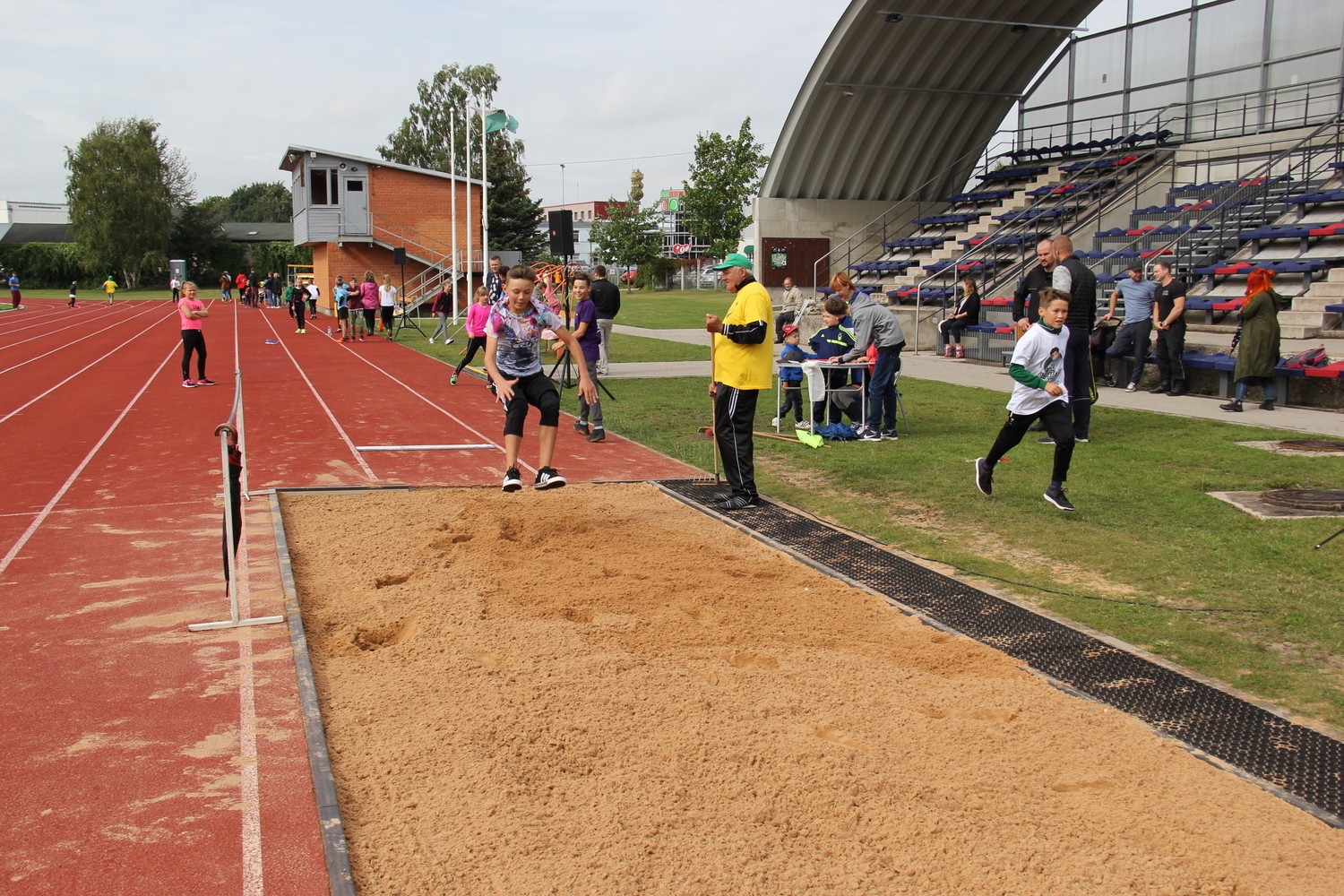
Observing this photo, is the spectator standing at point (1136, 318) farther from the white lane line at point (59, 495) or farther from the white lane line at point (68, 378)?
the white lane line at point (68, 378)

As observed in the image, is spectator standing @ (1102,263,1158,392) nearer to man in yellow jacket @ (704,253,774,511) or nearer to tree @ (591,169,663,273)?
man in yellow jacket @ (704,253,774,511)

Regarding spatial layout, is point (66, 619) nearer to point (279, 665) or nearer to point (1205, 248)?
point (279, 665)

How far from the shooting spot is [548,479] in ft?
25.0

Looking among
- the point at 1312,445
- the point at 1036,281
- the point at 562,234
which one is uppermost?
the point at 562,234

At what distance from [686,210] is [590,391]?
2130 inches

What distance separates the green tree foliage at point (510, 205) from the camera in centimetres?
6338

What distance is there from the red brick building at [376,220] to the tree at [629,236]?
1024 inches

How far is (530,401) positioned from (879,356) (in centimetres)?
489

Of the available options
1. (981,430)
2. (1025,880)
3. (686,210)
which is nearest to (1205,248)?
(981,430)

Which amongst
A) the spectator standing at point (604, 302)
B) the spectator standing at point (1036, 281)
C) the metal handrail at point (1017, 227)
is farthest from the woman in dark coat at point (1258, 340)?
the metal handrail at point (1017, 227)

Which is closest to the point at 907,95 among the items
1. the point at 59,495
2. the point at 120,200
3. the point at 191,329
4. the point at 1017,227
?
the point at 1017,227

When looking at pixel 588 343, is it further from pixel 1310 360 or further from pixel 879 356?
pixel 1310 360

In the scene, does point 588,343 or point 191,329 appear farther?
point 191,329

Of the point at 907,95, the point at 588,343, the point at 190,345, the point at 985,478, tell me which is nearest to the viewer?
the point at 985,478
